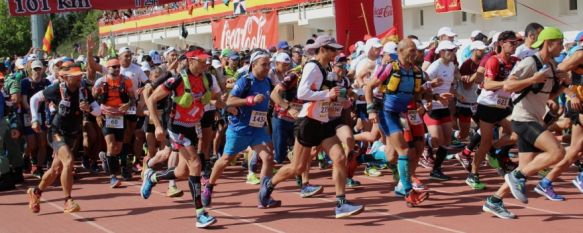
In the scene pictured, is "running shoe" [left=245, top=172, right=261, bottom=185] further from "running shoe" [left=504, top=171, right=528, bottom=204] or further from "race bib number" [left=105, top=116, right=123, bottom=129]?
"running shoe" [left=504, top=171, right=528, bottom=204]

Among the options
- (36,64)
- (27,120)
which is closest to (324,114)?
(27,120)

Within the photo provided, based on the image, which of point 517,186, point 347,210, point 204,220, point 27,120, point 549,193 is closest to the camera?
point 517,186

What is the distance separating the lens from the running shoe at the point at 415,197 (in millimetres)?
9258

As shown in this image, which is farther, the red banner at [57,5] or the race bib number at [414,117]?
the red banner at [57,5]

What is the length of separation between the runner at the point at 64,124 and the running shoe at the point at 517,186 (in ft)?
16.1

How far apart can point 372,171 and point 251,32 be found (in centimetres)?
1263

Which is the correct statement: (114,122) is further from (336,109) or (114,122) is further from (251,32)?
(251,32)

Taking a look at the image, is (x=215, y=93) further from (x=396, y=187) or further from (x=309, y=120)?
(x=396, y=187)

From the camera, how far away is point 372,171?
477 inches

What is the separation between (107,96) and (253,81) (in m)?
3.10

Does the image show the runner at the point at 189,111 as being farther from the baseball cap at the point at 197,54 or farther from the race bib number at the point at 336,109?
the race bib number at the point at 336,109

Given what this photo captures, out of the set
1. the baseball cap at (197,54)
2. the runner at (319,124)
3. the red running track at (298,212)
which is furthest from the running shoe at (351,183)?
the baseball cap at (197,54)

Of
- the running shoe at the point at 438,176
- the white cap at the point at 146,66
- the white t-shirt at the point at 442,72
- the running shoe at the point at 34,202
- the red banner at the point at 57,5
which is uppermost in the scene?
the red banner at the point at 57,5

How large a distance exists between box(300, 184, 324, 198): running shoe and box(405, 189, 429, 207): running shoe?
1.55 meters
